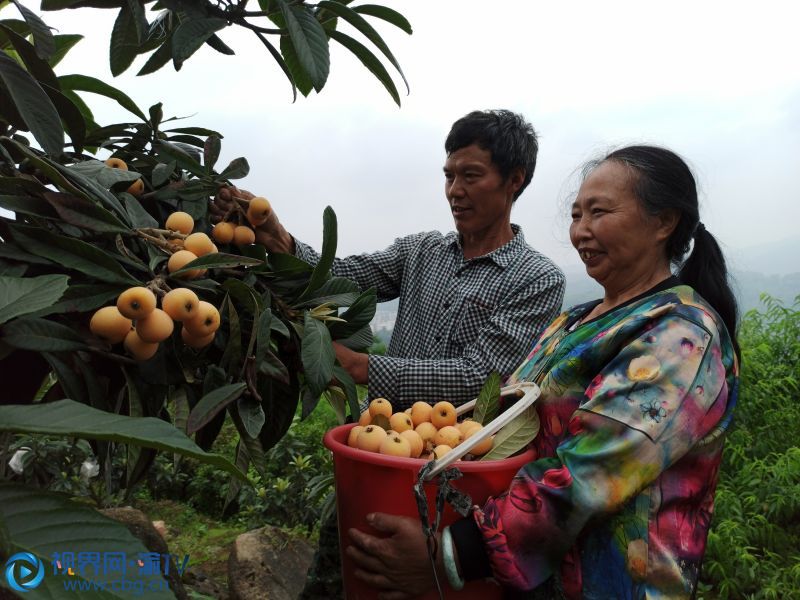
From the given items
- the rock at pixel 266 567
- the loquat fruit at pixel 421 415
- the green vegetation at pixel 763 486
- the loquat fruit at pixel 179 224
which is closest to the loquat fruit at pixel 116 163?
the loquat fruit at pixel 179 224

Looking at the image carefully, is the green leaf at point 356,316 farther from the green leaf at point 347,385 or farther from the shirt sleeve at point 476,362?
the shirt sleeve at point 476,362

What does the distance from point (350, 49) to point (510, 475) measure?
0.76m

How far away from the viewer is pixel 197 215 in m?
1.06

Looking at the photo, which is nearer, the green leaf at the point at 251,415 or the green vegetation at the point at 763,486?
the green leaf at the point at 251,415

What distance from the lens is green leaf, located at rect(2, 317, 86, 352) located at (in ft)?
2.19

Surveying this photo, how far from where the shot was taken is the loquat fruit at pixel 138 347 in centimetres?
75

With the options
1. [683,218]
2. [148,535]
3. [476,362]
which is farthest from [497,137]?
[148,535]

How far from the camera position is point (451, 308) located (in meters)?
1.80

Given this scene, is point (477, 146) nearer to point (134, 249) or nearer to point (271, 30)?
point (271, 30)

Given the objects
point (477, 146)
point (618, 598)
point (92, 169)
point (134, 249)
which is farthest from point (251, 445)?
point (477, 146)

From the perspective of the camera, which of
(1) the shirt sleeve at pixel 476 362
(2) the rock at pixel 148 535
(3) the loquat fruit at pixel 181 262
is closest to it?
(3) the loquat fruit at pixel 181 262

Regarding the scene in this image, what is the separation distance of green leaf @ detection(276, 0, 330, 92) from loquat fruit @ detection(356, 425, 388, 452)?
0.50 metres

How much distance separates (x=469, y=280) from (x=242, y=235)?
0.82m

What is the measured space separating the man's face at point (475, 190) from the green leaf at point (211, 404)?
3.70ft
